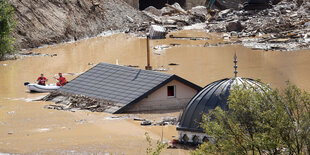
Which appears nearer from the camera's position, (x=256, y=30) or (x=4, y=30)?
(x=4, y=30)

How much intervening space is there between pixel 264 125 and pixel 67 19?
170ft

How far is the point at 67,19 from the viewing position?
61.2 m

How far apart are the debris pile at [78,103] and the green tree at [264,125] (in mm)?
13375

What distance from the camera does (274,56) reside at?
45.9m

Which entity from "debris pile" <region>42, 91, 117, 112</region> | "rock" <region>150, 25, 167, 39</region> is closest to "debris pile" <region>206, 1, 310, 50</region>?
"rock" <region>150, 25, 167, 39</region>

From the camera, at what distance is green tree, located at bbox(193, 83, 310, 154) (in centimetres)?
1098

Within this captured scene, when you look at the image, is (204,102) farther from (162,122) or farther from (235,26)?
(235,26)

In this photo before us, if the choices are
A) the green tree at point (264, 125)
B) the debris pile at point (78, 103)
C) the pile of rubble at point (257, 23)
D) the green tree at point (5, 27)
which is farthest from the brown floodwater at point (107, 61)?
the green tree at point (264, 125)

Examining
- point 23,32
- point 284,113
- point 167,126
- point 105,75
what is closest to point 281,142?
point 284,113

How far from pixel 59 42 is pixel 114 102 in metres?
34.4

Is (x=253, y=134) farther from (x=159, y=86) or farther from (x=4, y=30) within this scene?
(x=4, y=30)

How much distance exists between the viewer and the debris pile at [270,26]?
169 ft

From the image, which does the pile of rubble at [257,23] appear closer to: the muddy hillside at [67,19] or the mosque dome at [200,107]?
the muddy hillside at [67,19]

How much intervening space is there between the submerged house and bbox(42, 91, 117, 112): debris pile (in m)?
0.10
